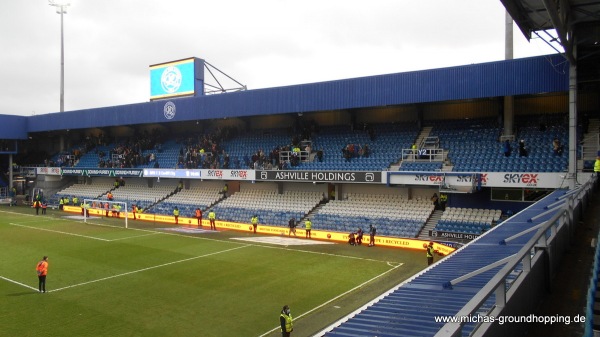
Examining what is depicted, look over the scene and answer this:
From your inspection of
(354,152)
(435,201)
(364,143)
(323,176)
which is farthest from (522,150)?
(323,176)

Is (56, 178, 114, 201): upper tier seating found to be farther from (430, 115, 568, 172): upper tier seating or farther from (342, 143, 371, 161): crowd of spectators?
(430, 115, 568, 172): upper tier seating

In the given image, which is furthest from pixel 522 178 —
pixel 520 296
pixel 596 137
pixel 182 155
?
pixel 182 155

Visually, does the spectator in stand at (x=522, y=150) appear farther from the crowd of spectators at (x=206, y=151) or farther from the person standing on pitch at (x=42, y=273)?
the person standing on pitch at (x=42, y=273)

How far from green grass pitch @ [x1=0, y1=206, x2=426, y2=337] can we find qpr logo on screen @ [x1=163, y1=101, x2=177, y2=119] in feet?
54.4

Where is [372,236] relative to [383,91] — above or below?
below

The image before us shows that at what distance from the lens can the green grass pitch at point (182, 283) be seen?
14.1m

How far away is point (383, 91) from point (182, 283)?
20276 mm

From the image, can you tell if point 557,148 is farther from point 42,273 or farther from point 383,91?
point 42,273

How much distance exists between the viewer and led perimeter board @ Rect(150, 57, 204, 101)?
44.1 metres

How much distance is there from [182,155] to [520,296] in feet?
135

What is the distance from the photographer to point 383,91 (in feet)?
105

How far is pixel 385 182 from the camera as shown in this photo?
29.7 metres

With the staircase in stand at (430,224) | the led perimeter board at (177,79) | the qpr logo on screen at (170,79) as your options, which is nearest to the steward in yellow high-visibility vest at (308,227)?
the staircase in stand at (430,224)

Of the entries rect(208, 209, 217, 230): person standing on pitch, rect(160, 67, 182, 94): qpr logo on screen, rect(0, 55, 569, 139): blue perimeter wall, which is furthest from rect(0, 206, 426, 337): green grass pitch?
rect(160, 67, 182, 94): qpr logo on screen
